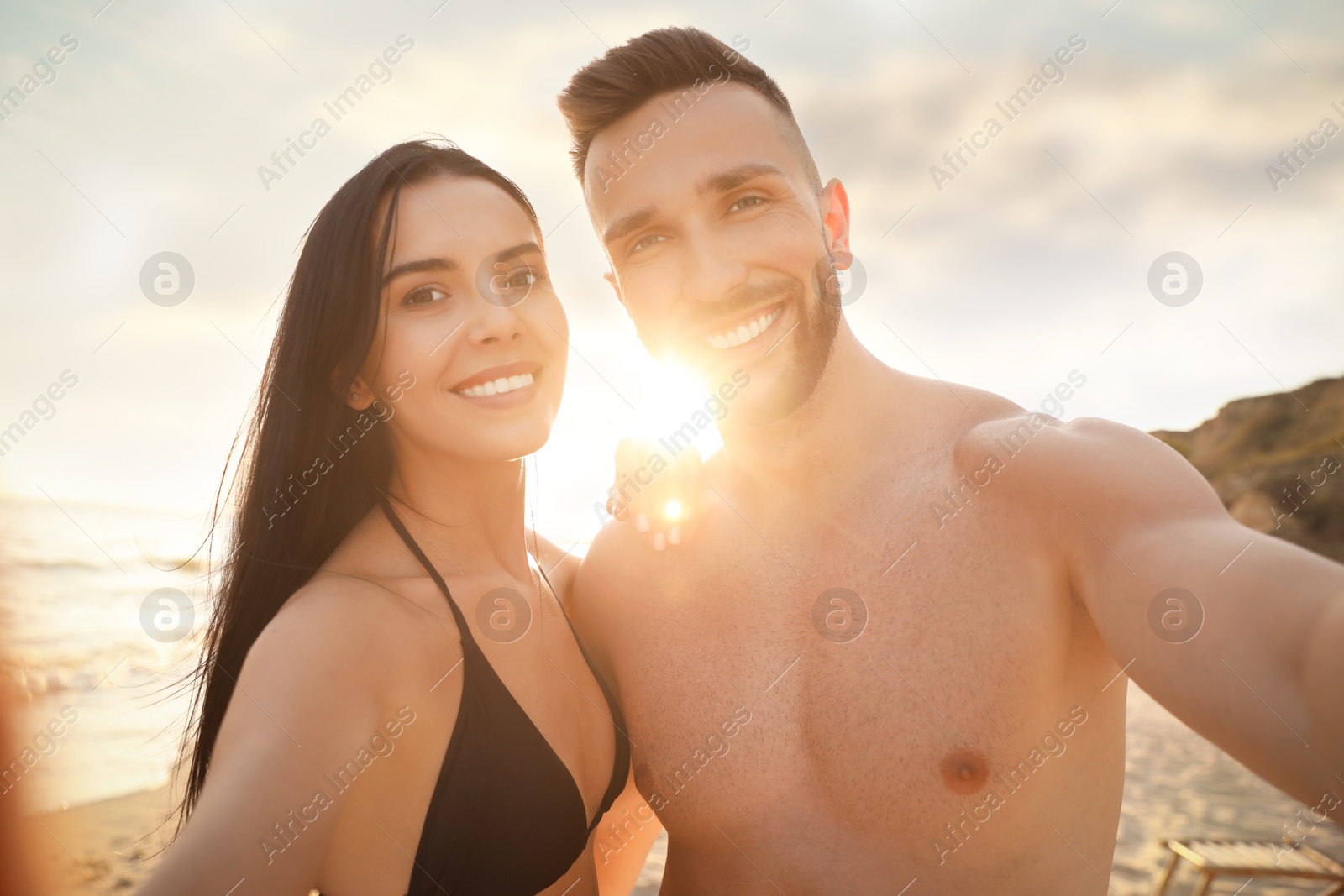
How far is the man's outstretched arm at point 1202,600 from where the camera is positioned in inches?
58.4

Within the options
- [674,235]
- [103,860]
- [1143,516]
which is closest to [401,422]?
[674,235]

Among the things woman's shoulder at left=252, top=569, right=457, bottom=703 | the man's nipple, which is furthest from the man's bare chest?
woman's shoulder at left=252, top=569, right=457, bottom=703

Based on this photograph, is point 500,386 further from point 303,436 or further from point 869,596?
point 869,596

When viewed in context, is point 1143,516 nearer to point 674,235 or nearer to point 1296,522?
point 674,235

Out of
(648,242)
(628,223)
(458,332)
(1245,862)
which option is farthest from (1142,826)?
(458,332)

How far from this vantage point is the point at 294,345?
2502mm

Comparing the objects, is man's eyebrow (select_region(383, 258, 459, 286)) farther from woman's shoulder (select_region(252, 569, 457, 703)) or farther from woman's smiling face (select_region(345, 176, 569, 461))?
woman's shoulder (select_region(252, 569, 457, 703))

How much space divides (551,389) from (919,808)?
185 centimetres

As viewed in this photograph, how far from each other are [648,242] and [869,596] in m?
1.62

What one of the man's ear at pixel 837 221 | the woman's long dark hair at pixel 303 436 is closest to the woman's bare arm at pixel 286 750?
the woman's long dark hair at pixel 303 436

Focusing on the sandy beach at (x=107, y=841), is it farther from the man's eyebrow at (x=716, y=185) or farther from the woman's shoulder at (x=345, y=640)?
the man's eyebrow at (x=716, y=185)

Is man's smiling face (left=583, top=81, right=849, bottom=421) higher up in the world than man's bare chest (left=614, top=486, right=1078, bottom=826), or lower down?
higher up

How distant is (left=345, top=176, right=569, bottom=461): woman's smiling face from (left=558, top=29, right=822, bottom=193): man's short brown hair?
0.95 metres

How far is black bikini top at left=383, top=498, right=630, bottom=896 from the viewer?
2.08 metres
